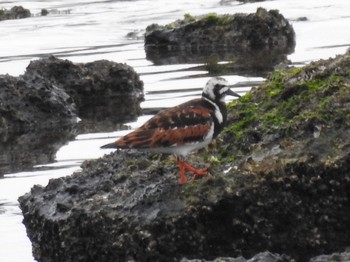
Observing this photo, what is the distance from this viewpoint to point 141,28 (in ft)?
81.9

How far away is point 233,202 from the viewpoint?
8016 millimetres

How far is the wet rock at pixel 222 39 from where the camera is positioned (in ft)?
66.6

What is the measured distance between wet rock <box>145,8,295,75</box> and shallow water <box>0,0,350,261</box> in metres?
0.34

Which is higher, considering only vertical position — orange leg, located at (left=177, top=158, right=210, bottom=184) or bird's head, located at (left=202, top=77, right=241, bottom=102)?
bird's head, located at (left=202, top=77, right=241, bottom=102)

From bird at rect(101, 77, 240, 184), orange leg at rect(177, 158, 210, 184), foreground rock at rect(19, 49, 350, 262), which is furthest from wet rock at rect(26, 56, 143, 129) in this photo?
orange leg at rect(177, 158, 210, 184)

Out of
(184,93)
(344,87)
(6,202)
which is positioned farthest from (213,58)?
(344,87)

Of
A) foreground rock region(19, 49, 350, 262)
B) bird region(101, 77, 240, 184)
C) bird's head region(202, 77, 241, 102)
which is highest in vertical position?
bird's head region(202, 77, 241, 102)

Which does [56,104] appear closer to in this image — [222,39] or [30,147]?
[30,147]

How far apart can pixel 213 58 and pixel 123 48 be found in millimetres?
2684

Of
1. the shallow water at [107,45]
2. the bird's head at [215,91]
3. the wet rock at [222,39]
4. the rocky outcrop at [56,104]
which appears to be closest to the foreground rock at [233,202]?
the bird's head at [215,91]

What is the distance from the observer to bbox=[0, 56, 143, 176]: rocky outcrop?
47.1ft

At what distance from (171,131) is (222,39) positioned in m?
13.0

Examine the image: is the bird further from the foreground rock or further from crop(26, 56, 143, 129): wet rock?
crop(26, 56, 143, 129): wet rock

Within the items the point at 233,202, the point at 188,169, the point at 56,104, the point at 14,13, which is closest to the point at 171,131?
the point at 188,169
